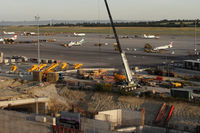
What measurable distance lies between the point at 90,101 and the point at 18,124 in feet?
41.6

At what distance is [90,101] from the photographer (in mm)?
35938

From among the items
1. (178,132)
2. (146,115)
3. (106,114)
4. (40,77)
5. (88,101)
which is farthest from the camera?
(40,77)

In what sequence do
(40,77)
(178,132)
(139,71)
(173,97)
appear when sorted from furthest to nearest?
(139,71)
(40,77)
(173,97)
(178,132)

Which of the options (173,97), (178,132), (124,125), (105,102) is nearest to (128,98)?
(105,102)

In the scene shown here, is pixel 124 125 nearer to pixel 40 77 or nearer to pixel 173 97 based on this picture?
pixel 173 97

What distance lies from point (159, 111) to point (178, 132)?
8104 millimetres

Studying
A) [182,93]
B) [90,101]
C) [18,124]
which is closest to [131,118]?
[18,124]

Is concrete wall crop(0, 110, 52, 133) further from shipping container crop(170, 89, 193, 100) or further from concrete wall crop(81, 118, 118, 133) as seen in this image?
shipping container crop(170, 89, 193, 100)

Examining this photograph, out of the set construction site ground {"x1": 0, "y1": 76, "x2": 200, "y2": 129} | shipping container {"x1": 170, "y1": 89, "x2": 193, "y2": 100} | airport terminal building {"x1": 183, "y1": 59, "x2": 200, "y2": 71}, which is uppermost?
airport terminal building {"x1": 183, "y1": 59, "x2": 200, "y2": 71}

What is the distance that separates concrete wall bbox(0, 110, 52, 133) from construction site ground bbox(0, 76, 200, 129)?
6.31 metres

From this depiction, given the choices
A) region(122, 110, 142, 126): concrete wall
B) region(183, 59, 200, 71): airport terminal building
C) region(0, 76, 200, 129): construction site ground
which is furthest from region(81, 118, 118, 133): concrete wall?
region(183, 59, 200, 71): airport terminal building

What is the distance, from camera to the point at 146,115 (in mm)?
31328

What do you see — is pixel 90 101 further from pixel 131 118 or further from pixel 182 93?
pixel 131 118

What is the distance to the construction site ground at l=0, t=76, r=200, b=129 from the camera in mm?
30328
